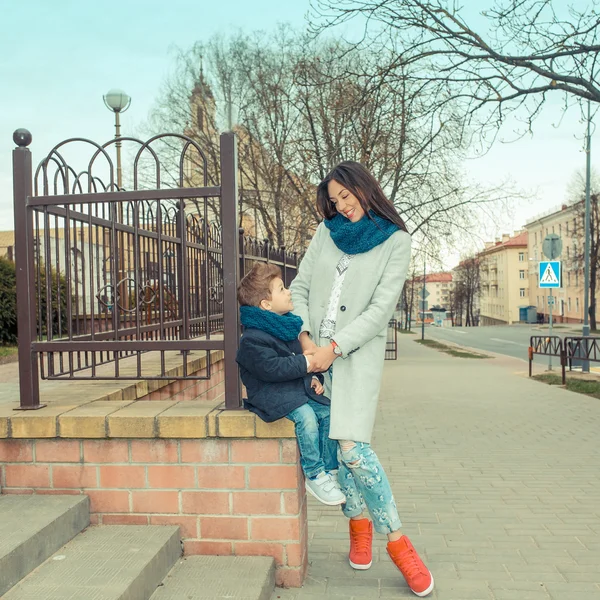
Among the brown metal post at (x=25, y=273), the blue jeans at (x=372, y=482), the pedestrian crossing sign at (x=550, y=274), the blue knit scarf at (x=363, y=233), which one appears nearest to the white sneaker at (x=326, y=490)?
the blue jeans at (x=372, y=482)

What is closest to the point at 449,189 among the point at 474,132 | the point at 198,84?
the point at 198,84

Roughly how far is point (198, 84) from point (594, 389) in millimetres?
18102

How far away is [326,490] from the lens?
314 cm

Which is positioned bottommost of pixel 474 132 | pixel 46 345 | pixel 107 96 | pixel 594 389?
pixel 594 389

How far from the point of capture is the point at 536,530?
420 centimetres

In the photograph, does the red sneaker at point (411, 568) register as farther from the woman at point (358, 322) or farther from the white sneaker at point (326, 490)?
the white sneaker at point (326, 490)

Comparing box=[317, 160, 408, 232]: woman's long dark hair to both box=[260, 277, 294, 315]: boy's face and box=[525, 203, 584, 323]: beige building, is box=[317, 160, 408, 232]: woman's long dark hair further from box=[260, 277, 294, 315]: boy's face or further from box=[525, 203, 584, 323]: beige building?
box=[525, 203, 584, 323]: beige building

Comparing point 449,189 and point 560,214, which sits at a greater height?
point 560,214

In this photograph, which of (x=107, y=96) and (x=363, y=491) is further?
(x=107, y=96)

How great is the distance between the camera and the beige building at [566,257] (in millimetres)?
54500

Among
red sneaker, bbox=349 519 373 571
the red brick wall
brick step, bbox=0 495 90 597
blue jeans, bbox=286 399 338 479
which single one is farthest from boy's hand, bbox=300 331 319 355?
brick step, bbox=0 495 90 597

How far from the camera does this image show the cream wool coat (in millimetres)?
3076

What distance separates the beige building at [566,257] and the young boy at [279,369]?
51217mm

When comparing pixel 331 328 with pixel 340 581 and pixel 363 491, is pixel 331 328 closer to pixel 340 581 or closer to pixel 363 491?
pixel 363 491
